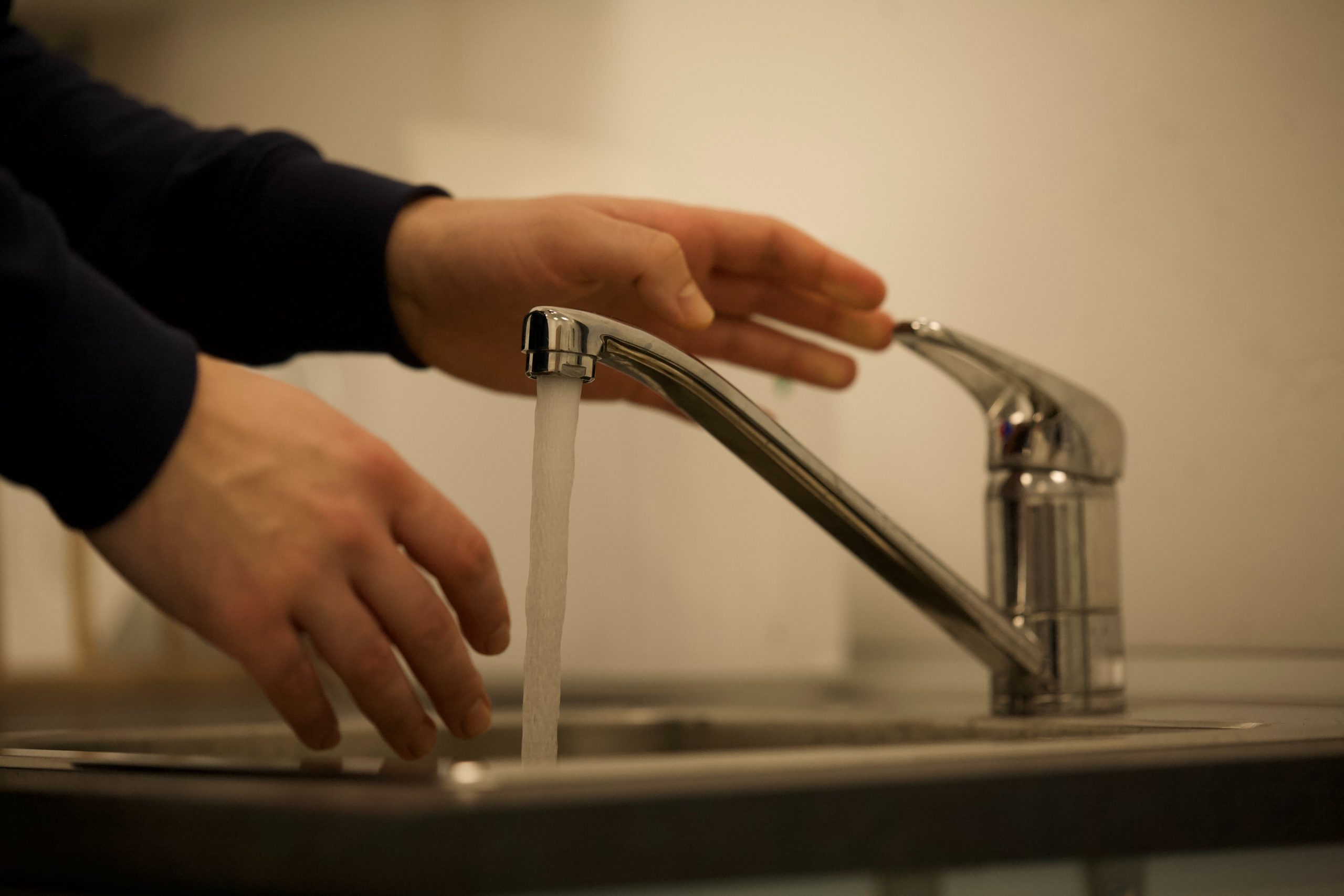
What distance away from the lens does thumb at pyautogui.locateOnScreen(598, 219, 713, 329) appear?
0.52m

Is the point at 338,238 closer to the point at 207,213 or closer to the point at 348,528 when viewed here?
the point at 207,213

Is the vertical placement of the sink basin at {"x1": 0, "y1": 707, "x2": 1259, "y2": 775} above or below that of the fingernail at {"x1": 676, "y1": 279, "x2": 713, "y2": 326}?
below

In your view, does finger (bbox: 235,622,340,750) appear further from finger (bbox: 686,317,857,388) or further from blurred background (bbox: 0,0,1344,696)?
blurred background (bbox: 0,0,1344,696)

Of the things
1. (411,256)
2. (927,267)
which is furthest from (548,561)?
(927,267)

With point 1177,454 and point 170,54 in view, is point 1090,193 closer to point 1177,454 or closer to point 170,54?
point 1177,454

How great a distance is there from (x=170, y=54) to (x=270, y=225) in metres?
1.16

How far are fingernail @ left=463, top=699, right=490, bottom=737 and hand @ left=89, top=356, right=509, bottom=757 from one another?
2 centimetres

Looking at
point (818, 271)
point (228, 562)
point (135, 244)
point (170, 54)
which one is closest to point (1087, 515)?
point (818, 271)

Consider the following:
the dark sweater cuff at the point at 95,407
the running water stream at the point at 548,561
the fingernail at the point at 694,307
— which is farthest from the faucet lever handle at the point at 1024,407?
the dark sweater cuff at the point at 95,407

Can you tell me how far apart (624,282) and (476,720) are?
207 mm

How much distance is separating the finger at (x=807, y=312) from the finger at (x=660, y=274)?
0.13m

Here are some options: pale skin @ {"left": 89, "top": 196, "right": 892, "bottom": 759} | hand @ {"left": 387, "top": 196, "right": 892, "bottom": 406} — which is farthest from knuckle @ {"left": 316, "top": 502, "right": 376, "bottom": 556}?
hand @ {"left": 387, "top": 196, "right": 892, "bottom": 406}

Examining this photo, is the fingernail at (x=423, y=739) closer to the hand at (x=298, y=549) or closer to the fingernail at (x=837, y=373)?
the hand at (x=298, y=549)

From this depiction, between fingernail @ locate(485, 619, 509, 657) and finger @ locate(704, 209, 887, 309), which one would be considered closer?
fingernail @ locate(485, 619, 509, 657)
